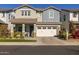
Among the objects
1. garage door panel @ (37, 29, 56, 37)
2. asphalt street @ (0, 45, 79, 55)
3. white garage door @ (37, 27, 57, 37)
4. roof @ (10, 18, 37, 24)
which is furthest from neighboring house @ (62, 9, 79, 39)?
asphalt street @ (0, 45, 79, 55)

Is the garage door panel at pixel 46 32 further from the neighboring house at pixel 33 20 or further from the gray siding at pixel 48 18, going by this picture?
the gray siding at pixel 48 18

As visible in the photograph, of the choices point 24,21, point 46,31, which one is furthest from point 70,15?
point 24,21

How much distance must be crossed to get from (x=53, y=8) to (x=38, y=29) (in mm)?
5012

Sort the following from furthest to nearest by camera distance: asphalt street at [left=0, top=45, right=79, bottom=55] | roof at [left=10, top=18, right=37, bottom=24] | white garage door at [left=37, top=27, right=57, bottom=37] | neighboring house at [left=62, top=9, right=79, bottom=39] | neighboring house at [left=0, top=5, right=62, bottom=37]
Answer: neighboring house at [left=62, top=9, right=79, bottom=39] → white garage door at [left=37, top=27, right=57, bottom=37] → neighboring house at [left=0, top=5, right=62, bottom=37] → roof at [left=10, top=18, right=37, bottom=24] → asphalt street at [left=0, top=45, right=79, bottom=55]

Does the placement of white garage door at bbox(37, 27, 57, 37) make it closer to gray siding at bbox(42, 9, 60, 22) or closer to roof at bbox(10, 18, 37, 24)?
roof at bbox(10, 18, 37, 24)

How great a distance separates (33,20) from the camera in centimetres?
4241

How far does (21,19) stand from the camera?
142ft

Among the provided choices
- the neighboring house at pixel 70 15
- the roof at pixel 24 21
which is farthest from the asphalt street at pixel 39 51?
the neighboring house at pixel 70 15

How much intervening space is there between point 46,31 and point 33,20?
9.60ft

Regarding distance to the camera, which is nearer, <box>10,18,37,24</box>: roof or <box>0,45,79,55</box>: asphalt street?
<box>0,45,79,55</box>: asphalt street

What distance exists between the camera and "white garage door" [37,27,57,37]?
4250 centimetres

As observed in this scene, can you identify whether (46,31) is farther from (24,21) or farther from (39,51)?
(39,51)

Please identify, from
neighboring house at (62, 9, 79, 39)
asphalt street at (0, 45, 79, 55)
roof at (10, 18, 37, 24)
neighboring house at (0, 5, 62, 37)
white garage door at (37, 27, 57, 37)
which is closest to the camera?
asphalt street at (0, 45, 79, 55)

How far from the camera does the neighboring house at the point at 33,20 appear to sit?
1649 inches
